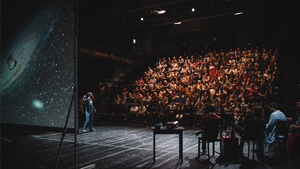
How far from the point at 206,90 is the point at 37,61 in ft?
24.4

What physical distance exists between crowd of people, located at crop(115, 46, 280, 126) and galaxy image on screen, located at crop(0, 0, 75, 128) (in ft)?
21.2

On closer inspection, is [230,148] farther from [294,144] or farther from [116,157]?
[116,157]

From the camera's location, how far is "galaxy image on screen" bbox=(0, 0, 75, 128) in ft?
7.84

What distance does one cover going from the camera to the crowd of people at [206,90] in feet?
25.6

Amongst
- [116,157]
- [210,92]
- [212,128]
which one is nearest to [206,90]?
[210,92]

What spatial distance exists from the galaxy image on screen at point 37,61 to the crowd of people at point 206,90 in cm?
645

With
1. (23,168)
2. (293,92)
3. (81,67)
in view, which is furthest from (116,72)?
(23,168)

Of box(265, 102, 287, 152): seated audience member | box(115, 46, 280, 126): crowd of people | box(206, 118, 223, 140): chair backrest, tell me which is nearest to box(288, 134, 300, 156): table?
box(265, 102, 287, 152): seated audience member

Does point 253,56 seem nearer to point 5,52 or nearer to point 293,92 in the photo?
point 293,92

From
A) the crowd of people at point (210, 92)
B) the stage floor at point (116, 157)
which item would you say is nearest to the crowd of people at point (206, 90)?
the crowd of people at point (210, 92)

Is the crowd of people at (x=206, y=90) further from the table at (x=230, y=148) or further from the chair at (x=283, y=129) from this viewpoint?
the table at (x=230, y=148)

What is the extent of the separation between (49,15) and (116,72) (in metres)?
13.5

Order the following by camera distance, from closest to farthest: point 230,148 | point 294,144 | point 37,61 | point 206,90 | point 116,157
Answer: point 37,61 < point 230,148 < point 116,157 < point 294,144 < point 206,90

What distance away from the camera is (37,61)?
99.9 inches
